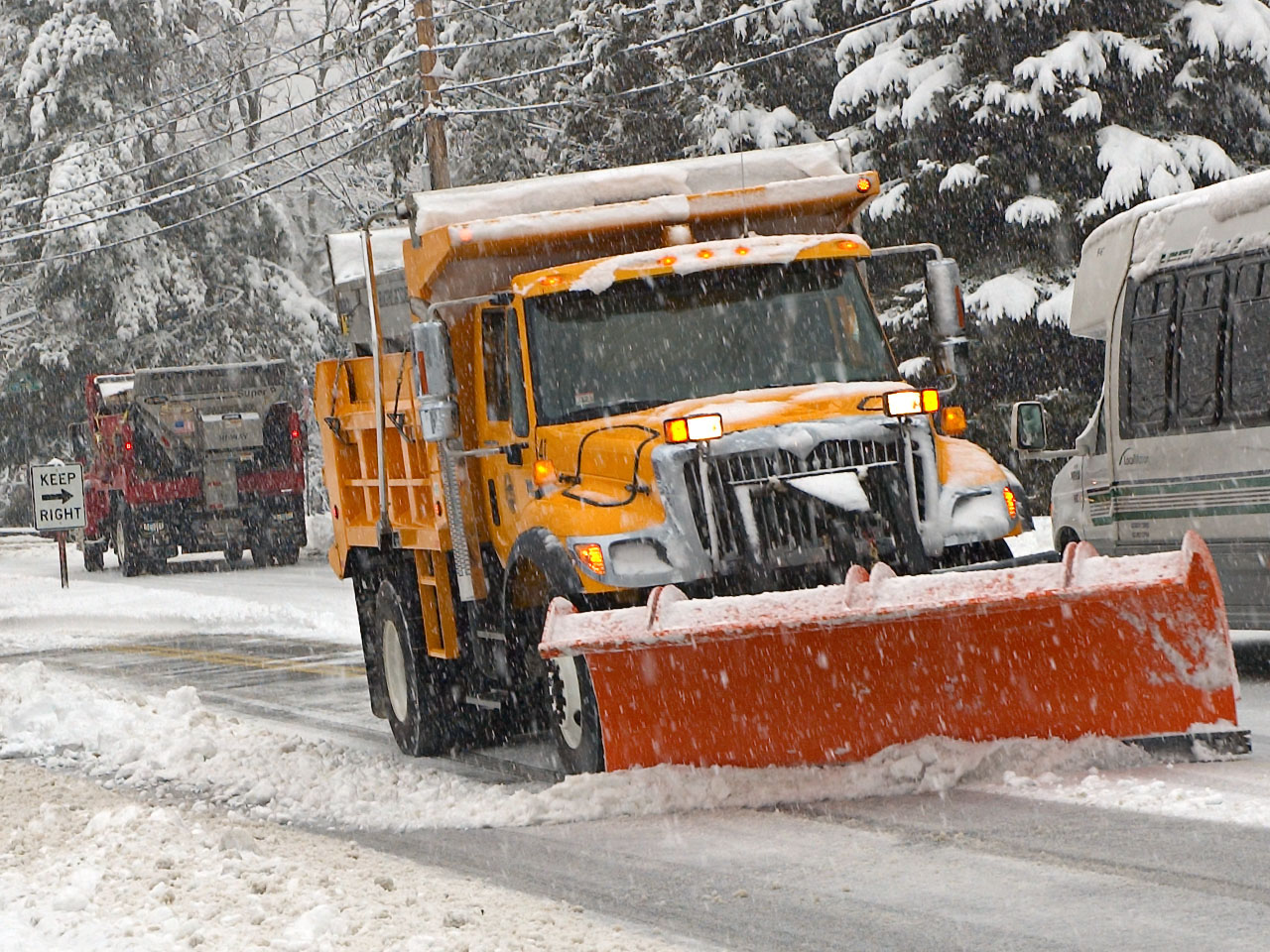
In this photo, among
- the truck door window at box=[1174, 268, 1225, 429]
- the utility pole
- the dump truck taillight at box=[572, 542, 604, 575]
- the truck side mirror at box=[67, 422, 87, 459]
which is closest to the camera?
the dump truck taillight at box=[572, 542, 604, 575]

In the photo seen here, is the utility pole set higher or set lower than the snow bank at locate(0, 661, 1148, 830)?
higher

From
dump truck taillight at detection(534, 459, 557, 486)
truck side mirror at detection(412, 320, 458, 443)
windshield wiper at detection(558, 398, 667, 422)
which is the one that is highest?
truck side mirror at detection(412, 320, 458, 443)

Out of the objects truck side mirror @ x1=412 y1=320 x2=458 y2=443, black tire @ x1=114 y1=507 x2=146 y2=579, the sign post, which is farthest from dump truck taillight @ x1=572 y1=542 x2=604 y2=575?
black tire @ x1=114 y1=507 x2=146 y2=579

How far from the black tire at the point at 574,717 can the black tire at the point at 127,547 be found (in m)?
22.1

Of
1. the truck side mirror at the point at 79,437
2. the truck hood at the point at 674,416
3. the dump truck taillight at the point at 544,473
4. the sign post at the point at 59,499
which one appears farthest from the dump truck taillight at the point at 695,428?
→ the truck side mirror at the point at 79,437

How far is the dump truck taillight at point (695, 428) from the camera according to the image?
7.89 metres

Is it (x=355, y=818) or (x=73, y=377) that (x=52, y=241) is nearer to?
(x=73, y=377)

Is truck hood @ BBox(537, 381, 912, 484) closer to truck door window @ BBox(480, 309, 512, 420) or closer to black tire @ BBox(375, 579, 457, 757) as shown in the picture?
truck door window @ BBox(480, 309, 512, 420)

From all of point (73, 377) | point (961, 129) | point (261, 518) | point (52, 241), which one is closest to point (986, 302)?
point (961, 129)

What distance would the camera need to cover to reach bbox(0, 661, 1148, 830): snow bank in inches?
300

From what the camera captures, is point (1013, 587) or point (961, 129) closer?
point (1013, 587)

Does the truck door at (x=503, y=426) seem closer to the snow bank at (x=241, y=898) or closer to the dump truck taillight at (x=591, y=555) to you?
the dump truck taillight at (x=591, y=555)

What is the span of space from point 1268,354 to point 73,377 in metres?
38.8

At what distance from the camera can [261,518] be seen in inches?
1145
